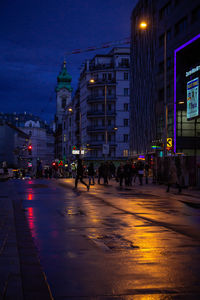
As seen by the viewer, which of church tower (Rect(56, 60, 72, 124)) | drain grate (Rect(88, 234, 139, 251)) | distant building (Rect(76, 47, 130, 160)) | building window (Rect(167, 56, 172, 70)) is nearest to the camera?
drain grate (Rect(88, 234, 139, 251))

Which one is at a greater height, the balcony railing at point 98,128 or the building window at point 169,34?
the building window at point 169,34

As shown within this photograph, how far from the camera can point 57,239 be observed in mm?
9547

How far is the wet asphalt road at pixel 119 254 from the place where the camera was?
5648 millimetres

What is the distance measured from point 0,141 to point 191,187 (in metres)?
129

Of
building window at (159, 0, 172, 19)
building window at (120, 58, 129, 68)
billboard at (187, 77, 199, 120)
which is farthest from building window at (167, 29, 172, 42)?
building window at (120, 58, 129, 68)

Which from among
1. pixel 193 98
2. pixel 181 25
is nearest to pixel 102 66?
pixel 181 25

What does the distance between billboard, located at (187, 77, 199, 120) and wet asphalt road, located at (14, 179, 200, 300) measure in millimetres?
18858

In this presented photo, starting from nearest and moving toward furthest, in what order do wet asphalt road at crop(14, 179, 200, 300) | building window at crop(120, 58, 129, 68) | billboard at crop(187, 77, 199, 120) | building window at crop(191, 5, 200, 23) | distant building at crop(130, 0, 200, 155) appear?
wet asphalt road at crop(14, 179, 200, 300) → billboard at crop(187, 77, 199, 120) → building window at crop(191, 5, 200, 23) → distant building at crop(130, 0, 200, 155) → building window at crop(120, 58, 129, 68)

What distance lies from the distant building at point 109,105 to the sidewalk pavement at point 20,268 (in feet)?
294

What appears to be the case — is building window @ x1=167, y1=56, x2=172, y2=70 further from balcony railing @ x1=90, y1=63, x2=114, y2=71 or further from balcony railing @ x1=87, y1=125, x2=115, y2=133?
balcony railing @ x1=90, y1=63, x2=114, y2=71

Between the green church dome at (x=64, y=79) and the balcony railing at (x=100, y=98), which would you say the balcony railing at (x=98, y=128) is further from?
the green church dome at (x=64, y=79)

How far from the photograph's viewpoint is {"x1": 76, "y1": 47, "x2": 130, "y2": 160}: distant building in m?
100

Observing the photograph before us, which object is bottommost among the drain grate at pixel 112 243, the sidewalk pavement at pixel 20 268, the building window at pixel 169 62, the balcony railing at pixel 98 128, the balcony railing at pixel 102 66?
the drain grate at pixel 112 243

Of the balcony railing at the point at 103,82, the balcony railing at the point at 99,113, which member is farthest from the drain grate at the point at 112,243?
the balcony railing at the point at 103,82
